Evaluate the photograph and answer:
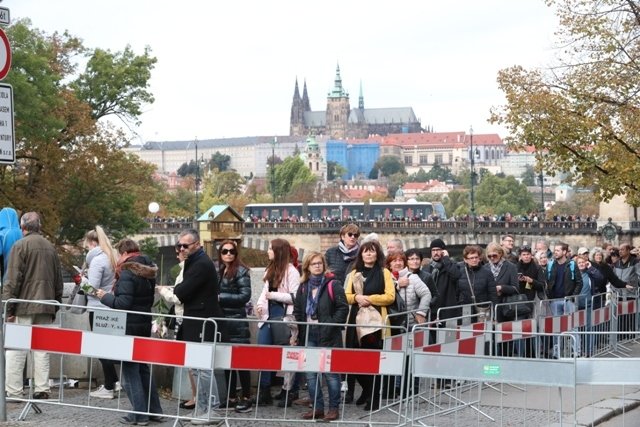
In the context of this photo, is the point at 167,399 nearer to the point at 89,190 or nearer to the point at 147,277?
the point at 147,277

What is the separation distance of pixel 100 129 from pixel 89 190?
2.00 m

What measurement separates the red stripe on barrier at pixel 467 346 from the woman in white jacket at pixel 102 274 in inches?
118

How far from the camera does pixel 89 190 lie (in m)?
43.2

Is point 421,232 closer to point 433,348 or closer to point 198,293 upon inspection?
point 433,348

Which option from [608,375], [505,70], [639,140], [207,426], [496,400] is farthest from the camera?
[505,70]

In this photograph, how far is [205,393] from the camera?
10.6 m

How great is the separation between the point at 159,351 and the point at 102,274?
1826mm

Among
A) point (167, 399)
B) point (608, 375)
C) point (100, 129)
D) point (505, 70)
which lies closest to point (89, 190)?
point (100, 129)

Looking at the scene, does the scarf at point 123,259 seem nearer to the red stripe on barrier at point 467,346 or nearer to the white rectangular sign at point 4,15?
the white rectangular sign at point 4,15

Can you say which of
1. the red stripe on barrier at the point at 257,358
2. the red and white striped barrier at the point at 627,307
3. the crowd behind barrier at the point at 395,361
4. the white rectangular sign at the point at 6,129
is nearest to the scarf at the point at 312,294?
the crowd behind barrier at the point at 395,361

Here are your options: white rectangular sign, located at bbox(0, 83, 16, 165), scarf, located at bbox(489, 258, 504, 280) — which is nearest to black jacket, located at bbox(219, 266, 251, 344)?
white rectangular sign, located at bbox(0, 83, 16, 165)

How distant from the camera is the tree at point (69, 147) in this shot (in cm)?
3900

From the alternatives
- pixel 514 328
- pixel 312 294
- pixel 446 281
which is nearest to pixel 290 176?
pixel 446 281

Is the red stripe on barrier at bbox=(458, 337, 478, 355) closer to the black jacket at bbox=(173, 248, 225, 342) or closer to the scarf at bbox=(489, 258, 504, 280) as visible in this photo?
the black jacket at bbox=(173, 248, 225, 342)
